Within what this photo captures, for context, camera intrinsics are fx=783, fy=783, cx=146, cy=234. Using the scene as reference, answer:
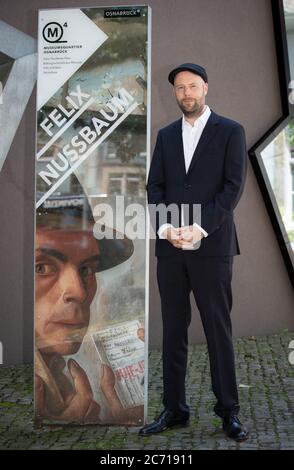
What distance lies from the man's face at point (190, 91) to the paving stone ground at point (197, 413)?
175cm

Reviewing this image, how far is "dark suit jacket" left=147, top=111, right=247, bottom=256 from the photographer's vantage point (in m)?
4.07

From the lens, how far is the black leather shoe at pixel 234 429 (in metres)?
4.08

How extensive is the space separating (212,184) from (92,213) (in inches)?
26.7

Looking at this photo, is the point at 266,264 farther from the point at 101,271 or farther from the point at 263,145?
the point at 101,271

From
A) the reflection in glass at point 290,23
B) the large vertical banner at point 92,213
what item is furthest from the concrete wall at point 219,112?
the large vertical banner at point 92,213

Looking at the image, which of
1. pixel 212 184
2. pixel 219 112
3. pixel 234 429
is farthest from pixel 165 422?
pixel 219 112

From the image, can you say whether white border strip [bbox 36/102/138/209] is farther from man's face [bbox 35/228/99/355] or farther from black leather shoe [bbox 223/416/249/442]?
black leather shoe [bbox 223/416/249/442]

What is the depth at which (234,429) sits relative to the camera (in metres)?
4.10

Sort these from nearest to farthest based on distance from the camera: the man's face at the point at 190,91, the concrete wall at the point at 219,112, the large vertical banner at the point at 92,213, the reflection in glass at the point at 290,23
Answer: the man's face at the point at 190,91 → the large vertical banner at the point at 92,213 → the concrete wall at the point at 219,112 → the reflection in glass at the point at 290,23

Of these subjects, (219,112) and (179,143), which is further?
(219,112)

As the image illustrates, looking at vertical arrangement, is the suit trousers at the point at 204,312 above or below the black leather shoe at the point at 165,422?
above

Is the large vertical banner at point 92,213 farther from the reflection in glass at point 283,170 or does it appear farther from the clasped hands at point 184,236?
the reflection in glass at point 283,170

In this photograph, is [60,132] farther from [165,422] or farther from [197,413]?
[197,413]

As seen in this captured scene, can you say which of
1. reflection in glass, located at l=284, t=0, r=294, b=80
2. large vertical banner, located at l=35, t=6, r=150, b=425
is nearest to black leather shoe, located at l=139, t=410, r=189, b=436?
large vertical banner, located at l=35, t=6, r=150, b=425
